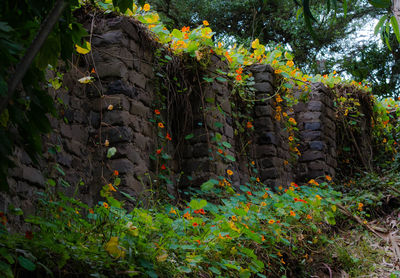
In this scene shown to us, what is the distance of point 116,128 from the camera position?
393cm

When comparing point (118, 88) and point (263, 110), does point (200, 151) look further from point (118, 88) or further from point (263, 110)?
point (263, 110)

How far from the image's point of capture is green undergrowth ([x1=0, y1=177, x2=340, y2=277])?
210cm

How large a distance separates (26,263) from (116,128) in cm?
214

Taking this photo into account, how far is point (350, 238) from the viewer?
5.25m

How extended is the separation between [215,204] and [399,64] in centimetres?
967

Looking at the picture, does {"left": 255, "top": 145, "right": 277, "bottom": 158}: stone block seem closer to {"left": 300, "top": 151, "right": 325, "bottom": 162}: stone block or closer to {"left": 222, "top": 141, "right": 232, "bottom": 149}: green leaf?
{"left": 222, "top": 141, "right": 232, "bottom": 149}: green leaf

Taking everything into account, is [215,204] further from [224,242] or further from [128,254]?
[128,254]

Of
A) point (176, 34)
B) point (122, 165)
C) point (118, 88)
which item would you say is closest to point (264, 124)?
point (176, 34)

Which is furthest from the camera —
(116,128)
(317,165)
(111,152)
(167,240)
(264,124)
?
(317,165)

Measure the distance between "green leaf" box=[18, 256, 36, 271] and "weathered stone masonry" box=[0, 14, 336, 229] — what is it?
84 cm

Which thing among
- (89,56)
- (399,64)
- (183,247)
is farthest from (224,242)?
(399,64)

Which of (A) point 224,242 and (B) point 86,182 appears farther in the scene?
(B) point 86,182

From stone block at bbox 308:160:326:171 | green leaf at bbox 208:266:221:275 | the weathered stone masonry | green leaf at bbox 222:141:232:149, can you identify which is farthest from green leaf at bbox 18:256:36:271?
stone block at bbox 308:160:326:171

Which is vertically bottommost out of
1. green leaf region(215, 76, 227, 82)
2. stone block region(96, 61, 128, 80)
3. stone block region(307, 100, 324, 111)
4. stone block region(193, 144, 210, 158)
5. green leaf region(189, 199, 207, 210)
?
green leaf region(189, 199, 207, 210)
